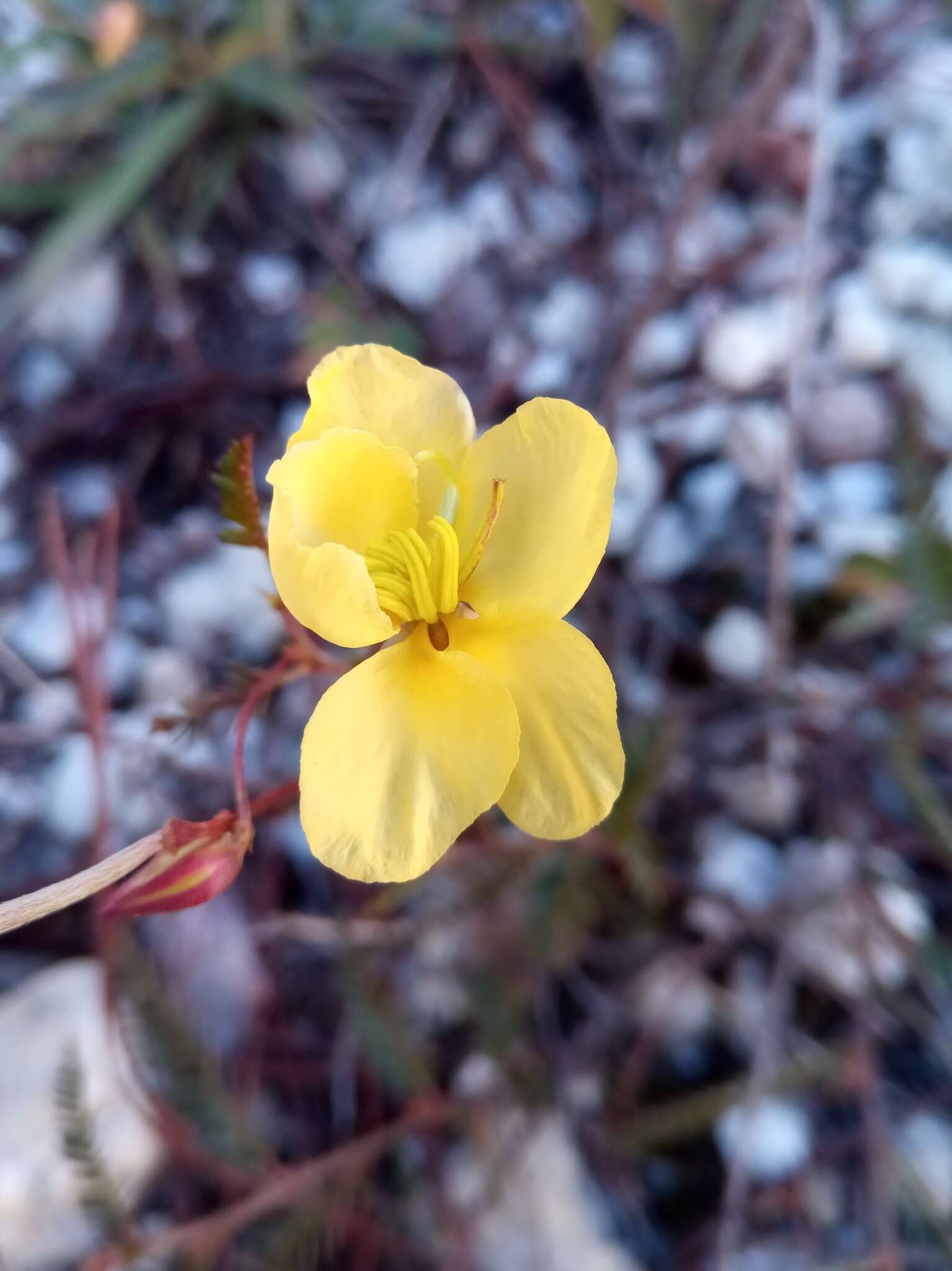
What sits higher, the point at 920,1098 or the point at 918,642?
the point at 918,642

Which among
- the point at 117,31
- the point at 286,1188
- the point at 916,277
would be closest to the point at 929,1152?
the point at 286,1188

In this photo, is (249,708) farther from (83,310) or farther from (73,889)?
(83,310)

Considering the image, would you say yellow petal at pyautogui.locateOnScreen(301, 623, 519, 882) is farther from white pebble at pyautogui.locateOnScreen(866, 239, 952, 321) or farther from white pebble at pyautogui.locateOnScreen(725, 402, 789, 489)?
white pebble at pyautogui.locateOnScreen(866, 239, 952, 321)

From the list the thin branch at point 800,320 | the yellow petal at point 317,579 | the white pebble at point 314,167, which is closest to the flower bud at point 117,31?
the white pebble at point 314,167

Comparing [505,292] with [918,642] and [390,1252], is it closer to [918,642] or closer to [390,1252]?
[918,642]

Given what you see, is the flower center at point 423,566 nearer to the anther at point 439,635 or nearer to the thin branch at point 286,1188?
the anther at point 439,635

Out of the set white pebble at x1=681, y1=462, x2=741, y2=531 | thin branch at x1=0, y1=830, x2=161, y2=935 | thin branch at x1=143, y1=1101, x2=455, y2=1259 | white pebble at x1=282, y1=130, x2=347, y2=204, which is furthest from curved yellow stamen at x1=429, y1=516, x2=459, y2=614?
white pebble at x1=282, y1=130, x2=347, y2=204

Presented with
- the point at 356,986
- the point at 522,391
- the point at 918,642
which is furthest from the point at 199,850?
the point at 522,391
